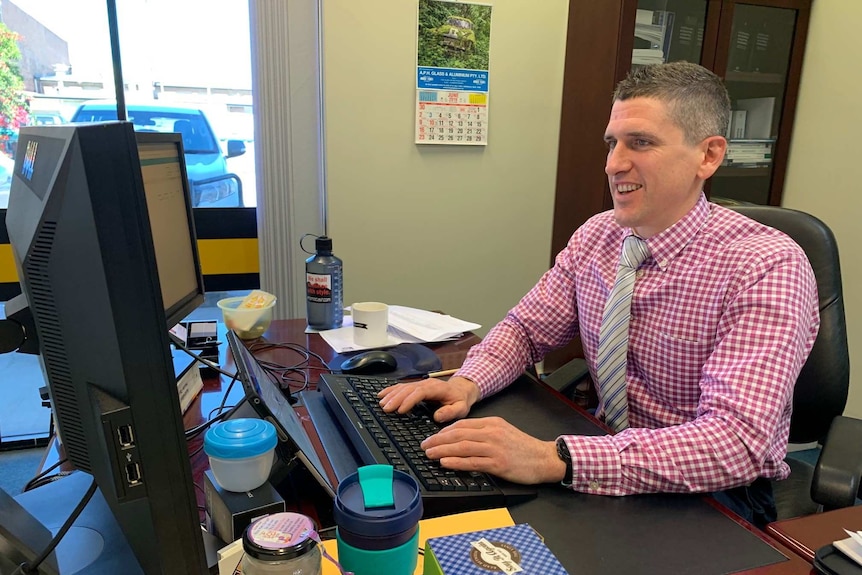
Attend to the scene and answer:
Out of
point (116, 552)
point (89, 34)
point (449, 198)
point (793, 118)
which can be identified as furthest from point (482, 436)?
point (793, 118)

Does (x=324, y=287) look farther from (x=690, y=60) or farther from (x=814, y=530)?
(x=690, y=60)

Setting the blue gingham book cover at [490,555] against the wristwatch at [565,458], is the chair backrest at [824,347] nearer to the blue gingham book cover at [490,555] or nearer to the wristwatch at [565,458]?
the wristwatch at [565,458]

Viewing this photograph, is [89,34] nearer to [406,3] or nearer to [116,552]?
[406,3]

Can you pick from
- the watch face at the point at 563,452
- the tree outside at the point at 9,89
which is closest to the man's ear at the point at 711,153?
the watch face at the point at 563,452

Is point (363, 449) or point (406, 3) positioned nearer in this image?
point (363, 449)

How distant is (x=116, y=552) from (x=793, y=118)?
117 inches

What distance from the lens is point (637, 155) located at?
3.85ft

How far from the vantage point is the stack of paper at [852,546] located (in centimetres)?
65

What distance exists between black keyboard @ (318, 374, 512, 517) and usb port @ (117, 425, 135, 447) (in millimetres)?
390

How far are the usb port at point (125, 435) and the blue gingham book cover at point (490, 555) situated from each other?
32cm

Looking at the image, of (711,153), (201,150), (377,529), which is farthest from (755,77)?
(377,529)

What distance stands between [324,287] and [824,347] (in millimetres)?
1142

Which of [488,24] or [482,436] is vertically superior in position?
[488,24]

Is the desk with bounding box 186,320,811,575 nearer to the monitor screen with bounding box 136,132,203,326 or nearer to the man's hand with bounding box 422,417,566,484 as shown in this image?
the man's hand with bounding box 422,417,566,484
